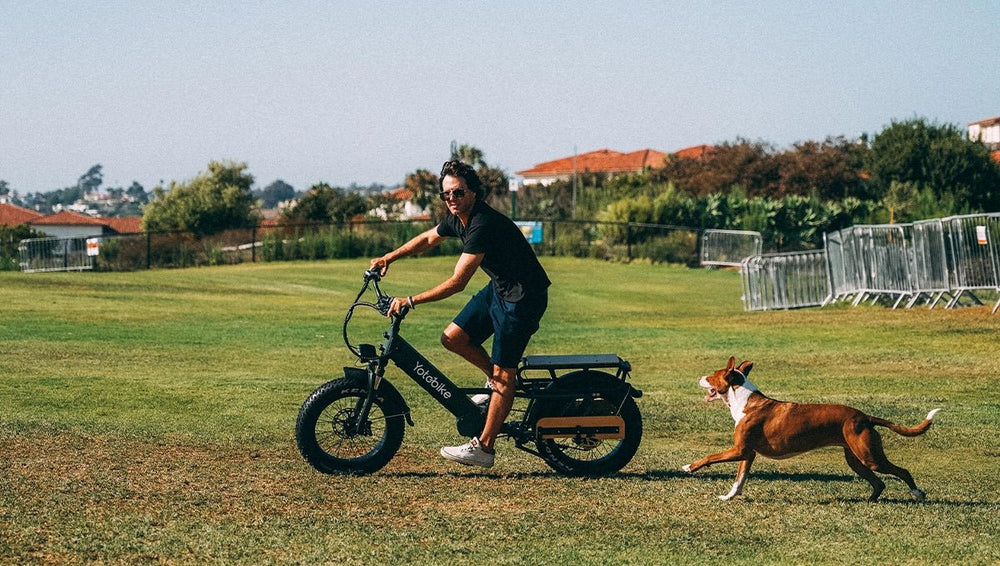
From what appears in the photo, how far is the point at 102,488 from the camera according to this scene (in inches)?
320

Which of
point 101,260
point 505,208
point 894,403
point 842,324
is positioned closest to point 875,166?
point 505,208

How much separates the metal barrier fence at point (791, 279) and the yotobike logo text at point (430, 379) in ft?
76.8

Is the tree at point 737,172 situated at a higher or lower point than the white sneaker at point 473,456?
higher

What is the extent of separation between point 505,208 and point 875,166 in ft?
86.2

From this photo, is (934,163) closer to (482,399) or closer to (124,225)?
(482,399)

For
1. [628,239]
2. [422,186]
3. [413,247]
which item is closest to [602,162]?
[422,186]

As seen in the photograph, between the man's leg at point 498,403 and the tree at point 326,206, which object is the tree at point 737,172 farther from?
the man's leg at point 498,403

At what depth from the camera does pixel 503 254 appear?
8359 millimetres

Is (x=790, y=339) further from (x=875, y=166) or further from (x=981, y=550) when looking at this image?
(x=875, y=166)

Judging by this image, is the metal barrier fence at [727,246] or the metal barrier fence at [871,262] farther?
the metal barrier fence at [727,246]

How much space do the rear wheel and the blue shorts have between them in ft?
1.54

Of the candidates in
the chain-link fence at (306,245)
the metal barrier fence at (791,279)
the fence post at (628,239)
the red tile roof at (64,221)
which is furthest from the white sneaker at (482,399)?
the red tile roof at (64,221)

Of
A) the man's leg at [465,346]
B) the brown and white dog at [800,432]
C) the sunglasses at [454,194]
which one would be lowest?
the brown and white dog at [800,432]

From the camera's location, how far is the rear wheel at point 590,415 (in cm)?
870
